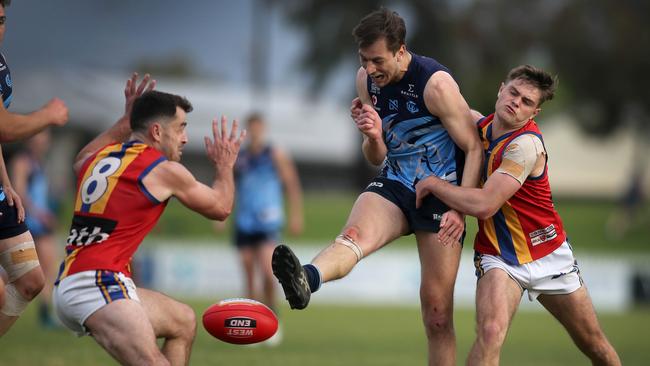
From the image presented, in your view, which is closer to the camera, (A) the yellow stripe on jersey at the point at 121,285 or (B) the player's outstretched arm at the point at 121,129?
(A) the yellow stripe on jersey at the point at 121,285

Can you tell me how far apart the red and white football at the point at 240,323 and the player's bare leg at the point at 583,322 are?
2.09 metres

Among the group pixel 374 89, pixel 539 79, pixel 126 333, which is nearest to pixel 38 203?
pixel 374 89

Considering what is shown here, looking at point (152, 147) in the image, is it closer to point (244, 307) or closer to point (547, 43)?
point (244, 307)

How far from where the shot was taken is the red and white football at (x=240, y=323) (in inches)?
239

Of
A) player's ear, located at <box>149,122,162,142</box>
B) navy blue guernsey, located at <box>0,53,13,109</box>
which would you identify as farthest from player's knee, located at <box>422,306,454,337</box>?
navy blue guernsey, located at <box>0,53,13,109</box>

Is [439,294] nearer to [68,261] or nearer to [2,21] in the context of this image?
[68,261]

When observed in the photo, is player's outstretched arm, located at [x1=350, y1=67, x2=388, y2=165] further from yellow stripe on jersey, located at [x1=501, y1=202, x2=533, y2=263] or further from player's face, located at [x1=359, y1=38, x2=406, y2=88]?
yellow stripe on jersey, located at [x1=501, y1=202, x2=533, y2=263]

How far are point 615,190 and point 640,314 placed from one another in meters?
42.6

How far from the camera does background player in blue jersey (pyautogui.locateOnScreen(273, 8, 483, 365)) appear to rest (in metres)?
6.54

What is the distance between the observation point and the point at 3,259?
21.8 feet

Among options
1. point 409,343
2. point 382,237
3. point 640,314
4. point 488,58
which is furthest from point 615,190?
point 382,237

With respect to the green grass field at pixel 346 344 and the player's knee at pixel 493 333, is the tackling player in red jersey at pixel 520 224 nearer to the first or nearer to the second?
the player's knee at pixel 493 333

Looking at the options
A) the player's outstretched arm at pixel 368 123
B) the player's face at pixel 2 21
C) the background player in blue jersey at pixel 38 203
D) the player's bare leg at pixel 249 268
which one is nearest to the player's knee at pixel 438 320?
the player's outstretched arm at pixel 368 123

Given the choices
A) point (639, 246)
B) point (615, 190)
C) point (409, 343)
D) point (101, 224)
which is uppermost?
point (101, 224)
